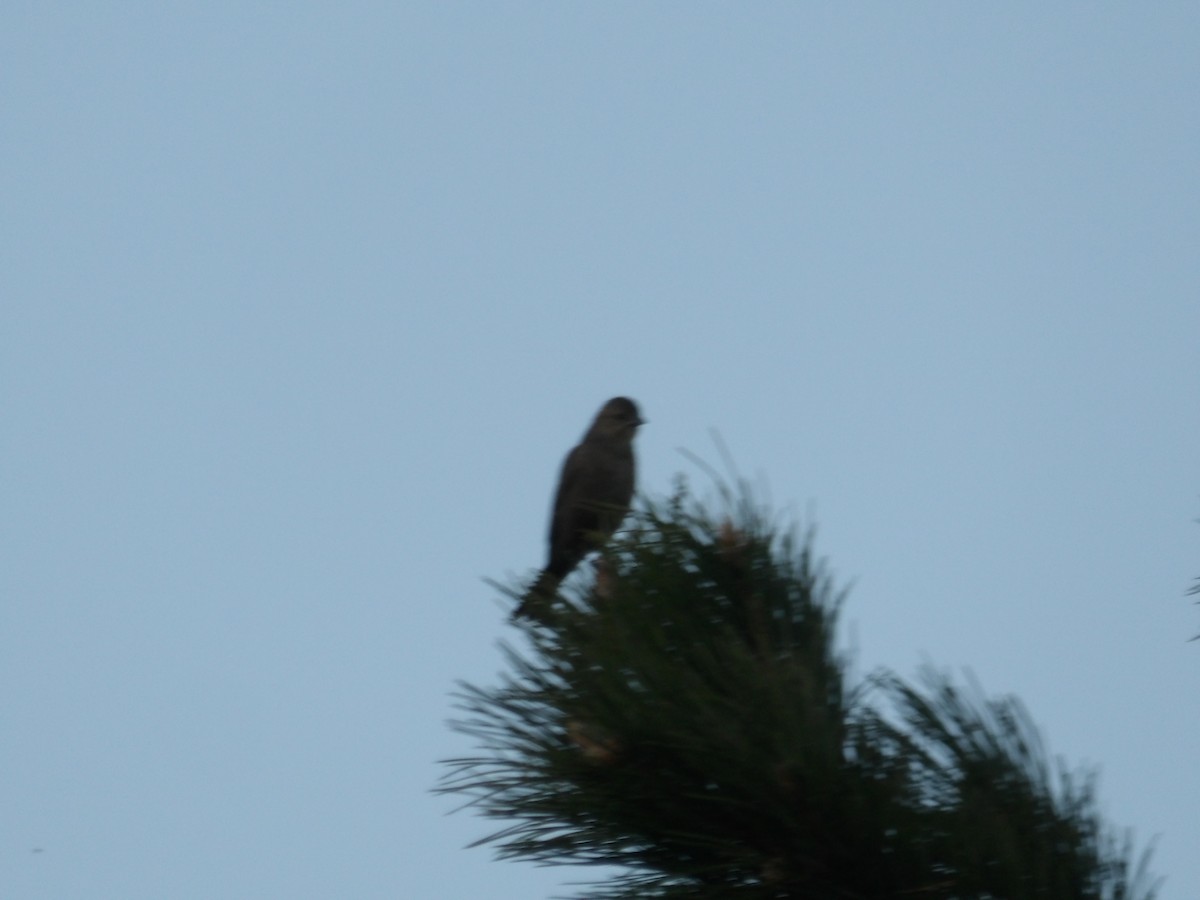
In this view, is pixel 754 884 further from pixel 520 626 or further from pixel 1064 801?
pixel 520 626

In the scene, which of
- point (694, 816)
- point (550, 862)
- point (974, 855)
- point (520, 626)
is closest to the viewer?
point (974, 855)

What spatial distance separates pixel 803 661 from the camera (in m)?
1.95

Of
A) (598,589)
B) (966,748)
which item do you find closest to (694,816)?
(966,748)

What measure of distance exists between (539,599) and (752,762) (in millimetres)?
722

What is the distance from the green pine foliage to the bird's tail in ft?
0.41

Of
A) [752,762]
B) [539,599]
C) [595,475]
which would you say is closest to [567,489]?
[595,475]

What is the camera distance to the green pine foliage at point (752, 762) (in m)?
1.65

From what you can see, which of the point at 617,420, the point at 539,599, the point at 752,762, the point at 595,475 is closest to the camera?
the point at 752,762

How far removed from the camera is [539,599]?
2383 millimetres

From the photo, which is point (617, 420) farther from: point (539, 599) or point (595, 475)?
point (539, 599)

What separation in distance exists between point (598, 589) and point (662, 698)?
0.45 metres

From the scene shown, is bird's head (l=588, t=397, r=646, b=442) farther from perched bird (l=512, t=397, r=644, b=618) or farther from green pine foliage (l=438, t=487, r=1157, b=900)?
green pine foliage (l=438, t=487, r=1157, b=900)

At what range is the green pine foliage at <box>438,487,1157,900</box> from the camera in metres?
1.65

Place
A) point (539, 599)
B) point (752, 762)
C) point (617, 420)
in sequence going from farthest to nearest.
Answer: point (617, 420), point (539, 599), point (752, 762)
